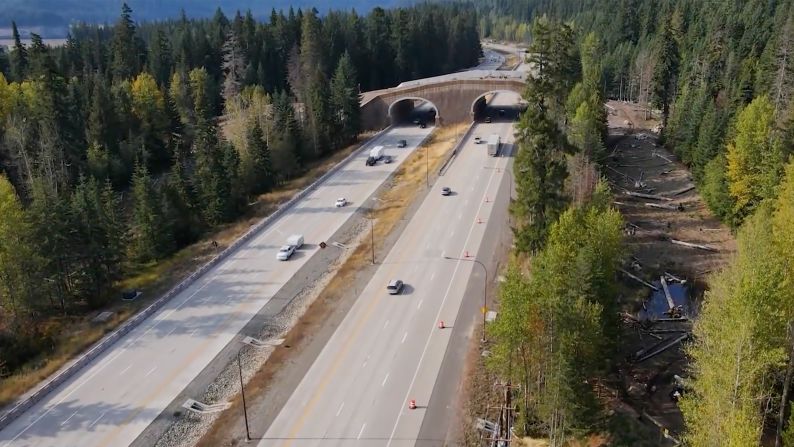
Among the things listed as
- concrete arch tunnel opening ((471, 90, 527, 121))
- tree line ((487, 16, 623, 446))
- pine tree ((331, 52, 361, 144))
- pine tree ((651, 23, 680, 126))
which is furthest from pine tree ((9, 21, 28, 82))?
pine tree ((651, 23, 680, 126))

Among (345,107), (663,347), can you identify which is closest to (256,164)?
(345,107)

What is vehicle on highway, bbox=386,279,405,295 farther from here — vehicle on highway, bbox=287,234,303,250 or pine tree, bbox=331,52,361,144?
pine tree, bbox=331,52,361,144

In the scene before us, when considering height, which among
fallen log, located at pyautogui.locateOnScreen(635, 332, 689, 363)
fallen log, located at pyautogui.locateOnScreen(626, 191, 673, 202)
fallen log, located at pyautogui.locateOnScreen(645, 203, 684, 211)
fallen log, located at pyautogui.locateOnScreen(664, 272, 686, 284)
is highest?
fallen log, located at pyautogui.locateOnScreen(626, 191, 673, 202)

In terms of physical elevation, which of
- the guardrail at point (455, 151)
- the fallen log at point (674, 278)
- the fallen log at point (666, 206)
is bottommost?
the fallen log at point (674, 278)

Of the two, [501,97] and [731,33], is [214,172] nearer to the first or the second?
[501,97]

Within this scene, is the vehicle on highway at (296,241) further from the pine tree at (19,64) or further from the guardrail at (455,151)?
the pine tree at (19,64)

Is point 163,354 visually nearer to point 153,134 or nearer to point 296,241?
point 296,241

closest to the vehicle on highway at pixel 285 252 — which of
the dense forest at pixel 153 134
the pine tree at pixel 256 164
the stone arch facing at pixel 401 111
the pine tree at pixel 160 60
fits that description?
the dense forest at pixel 153 134
